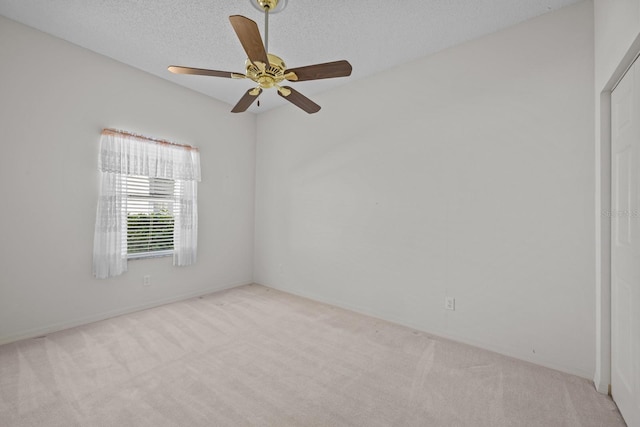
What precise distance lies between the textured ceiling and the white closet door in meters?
1.13

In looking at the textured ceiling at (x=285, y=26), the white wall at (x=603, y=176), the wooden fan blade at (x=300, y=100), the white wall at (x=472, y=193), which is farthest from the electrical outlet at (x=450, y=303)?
the textured ceiling at (x=285, y=26)

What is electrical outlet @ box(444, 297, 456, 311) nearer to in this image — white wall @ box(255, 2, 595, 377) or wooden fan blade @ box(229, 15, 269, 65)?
white wall @ box(255, 2, 595, 377)

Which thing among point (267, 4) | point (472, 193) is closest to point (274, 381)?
point (472, 193)

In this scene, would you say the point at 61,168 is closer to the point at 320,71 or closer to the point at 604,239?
the point at 320,71

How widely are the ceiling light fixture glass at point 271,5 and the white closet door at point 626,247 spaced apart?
2.32m

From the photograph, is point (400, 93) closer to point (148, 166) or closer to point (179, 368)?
point (148, 166)

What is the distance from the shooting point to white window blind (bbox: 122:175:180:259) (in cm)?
337

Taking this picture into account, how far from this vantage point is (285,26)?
2.51m

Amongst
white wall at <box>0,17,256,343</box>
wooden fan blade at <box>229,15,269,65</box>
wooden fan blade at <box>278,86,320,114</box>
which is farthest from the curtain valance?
wooden fan blade at <box>229,15,269,65</box>

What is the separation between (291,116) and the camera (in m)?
4.22

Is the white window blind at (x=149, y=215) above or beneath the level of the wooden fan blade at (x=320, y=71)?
beneath

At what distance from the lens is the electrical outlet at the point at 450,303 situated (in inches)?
108

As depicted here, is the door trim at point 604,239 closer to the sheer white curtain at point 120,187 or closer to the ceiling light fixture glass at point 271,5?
the ceiling light fixture glass at point 271,5

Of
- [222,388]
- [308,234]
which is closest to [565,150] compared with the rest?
[308,234]
